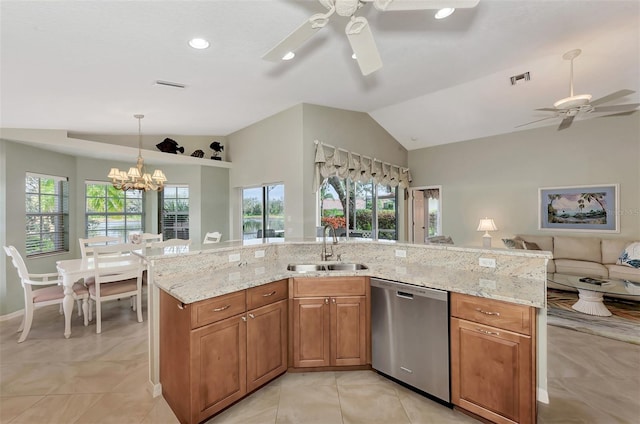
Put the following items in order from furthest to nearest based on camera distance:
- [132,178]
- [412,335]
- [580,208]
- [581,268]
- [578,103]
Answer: [580,208], [581,268], [132,178], [578,103], [412,335]

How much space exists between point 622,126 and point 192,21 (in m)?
6.53

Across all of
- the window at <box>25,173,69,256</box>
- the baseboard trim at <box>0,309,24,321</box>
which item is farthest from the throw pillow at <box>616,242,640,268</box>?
the window at <box>25,173,69,256</box>

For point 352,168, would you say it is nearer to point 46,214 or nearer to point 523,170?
→ point 523,170

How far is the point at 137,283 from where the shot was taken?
3588mm

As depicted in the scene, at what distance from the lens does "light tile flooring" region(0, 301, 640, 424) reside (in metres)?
1.91

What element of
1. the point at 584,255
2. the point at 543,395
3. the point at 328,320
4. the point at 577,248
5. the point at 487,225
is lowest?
the point at 543,395

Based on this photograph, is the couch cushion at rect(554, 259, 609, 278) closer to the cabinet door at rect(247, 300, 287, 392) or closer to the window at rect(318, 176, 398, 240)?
the window at rect(318, 176, 398, 240)

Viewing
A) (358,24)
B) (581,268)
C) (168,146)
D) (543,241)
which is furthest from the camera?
(168,146)

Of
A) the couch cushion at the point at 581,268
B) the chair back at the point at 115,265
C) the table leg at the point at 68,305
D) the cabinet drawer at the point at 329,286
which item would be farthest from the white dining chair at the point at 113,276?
the couch cushion at the point at 581,268

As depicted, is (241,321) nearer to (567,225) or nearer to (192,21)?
(192,21)

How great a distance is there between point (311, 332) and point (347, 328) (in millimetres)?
306

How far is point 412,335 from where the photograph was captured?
2111 mm

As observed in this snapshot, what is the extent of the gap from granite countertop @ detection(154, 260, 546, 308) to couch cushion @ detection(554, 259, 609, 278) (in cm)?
378

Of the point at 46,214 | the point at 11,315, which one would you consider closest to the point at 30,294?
the point at 11,315
